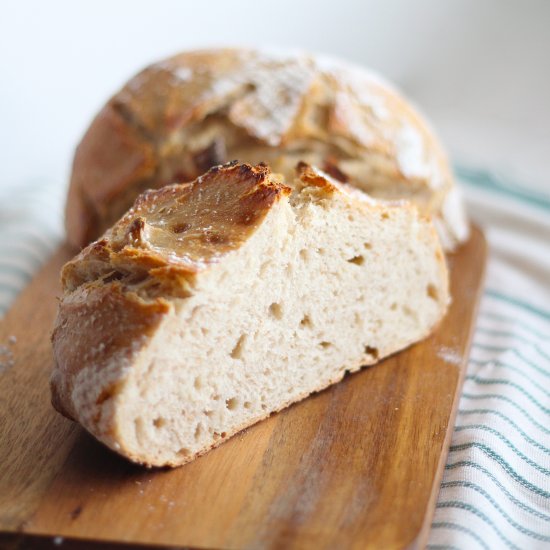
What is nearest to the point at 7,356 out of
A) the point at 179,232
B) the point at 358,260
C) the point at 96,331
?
the point at 96,331

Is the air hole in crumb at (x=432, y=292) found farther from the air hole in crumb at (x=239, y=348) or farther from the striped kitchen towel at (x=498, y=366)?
the air hole in crumb at (x=239, y=348)

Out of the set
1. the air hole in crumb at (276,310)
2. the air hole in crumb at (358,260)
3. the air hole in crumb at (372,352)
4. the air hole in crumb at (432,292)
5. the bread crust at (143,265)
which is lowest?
the air hole in crumb at (372,352)

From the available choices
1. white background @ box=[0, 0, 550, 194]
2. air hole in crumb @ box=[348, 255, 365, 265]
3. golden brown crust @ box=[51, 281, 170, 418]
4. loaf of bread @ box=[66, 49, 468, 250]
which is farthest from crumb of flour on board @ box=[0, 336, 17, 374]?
white background @ box=[0, 0, 550, 194]

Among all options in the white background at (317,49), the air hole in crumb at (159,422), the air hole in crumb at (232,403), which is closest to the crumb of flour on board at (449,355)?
the air hole in crumb at (232,403)

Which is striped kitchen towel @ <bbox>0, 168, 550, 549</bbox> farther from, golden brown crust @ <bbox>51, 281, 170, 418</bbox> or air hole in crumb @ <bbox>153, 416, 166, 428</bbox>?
golden brown crust @ <bbox>51, 281, 170, 418</bbox>

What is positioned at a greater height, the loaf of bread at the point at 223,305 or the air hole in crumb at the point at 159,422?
the loaf of bread at the point at 223,305

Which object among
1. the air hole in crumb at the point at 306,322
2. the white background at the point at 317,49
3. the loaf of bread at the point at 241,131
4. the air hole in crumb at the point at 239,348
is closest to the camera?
the air hole in crumb at the point at 239,348

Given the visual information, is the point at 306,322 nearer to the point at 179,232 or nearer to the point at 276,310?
the point at 276,310
